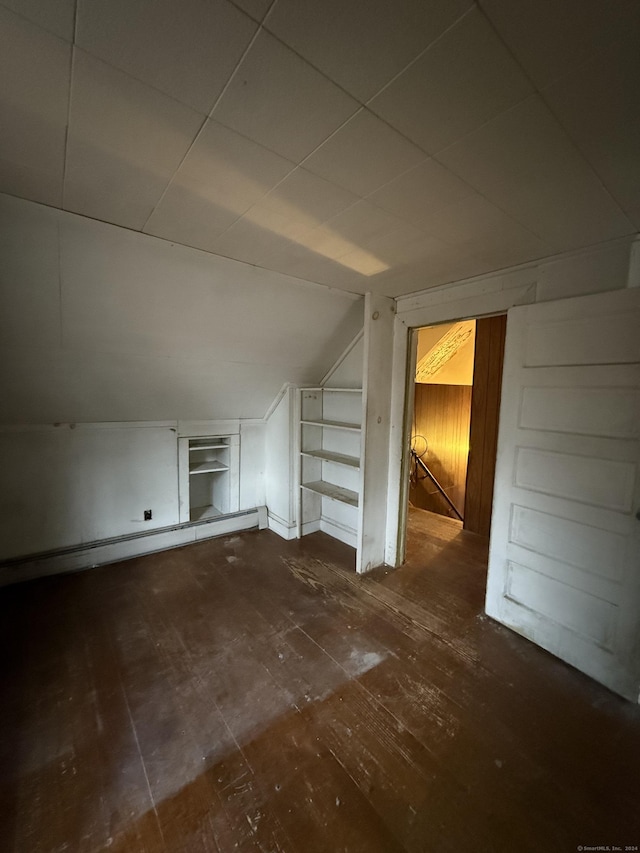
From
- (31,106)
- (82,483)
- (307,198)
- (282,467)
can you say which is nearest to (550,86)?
(307,198)

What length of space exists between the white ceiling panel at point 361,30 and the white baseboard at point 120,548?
324 cm

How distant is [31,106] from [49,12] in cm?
34

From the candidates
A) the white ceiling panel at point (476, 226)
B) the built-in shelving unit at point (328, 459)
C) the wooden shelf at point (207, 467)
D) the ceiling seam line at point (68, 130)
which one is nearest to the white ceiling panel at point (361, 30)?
the ceiling seam line at point (68, 130)

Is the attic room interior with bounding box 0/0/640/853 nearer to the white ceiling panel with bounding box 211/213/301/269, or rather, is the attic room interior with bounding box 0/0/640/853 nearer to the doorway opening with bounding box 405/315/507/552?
the white ceiling panel with bounding box 211/213/301/269

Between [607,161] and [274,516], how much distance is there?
3382 millimetres

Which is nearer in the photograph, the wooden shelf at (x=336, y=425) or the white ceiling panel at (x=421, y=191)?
the white ceiling panel at (x=421, y=191)

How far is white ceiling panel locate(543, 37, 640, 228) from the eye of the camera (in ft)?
2.60

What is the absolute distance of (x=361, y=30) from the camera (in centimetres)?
74

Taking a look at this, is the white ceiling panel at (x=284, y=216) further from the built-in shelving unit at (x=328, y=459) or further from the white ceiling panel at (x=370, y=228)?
the built-in shelving unit at (x=328, y=459)

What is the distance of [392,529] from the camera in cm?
291

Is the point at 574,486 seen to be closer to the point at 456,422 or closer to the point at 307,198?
the point at 307,198

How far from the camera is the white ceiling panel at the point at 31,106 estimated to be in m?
0.78

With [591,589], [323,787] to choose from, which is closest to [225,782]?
[323,787]

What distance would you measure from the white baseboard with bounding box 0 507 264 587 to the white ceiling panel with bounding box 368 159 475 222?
3.01 m
